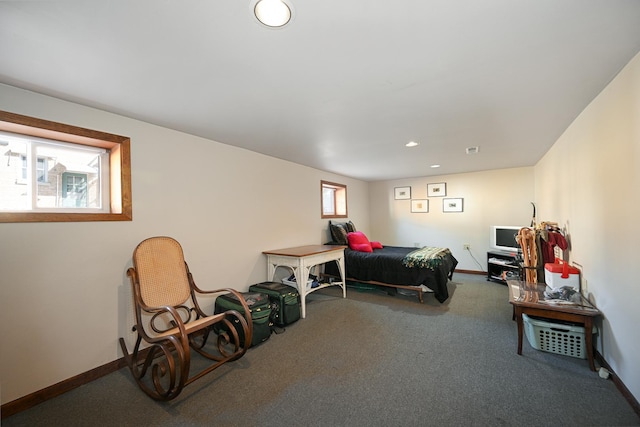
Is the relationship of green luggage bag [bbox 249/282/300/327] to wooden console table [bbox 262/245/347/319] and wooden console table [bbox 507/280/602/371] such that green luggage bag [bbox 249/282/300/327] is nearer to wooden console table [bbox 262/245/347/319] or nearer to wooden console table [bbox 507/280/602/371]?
wooden console table [bbox 262/245/347/319]

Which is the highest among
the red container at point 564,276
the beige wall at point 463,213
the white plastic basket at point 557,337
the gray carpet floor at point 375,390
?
the beige wall at point 463,213

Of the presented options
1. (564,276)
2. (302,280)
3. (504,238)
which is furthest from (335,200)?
(564,276)

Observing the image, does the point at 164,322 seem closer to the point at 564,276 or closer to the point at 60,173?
the point at 60,173

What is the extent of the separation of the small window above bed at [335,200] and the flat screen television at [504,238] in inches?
116

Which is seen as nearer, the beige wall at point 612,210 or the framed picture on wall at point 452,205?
the beige wall at point 612,210

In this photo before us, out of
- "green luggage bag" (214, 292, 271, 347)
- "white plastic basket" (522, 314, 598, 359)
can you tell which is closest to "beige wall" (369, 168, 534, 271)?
"white plastic basket" (522, 314, 598, 359)

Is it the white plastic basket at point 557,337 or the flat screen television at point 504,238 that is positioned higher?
the flat screen television at point 504,238

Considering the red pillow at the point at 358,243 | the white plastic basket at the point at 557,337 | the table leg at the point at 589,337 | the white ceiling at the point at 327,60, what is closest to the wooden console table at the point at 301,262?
the red pillow at the point at 358,243

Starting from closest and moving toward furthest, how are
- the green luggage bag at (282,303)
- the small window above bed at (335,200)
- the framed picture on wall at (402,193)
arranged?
the green luggage bag at (282,303), the small window above bed at (335,200), the framed picture on wall at (402,193)

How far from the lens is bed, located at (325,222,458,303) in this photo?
3531mm

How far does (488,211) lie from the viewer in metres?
5.16

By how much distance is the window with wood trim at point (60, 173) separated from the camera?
1.80m

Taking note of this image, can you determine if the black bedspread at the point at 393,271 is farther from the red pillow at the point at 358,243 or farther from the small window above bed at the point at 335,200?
the small window above bed at the point at 335,200

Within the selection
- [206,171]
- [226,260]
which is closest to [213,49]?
[206,171]
